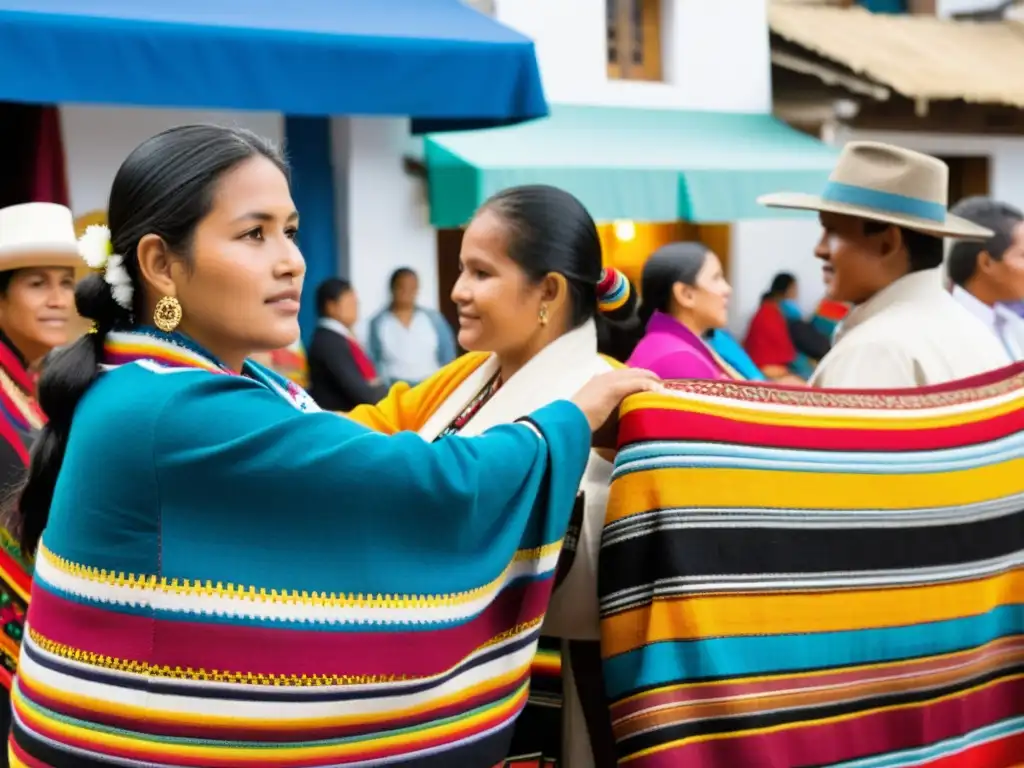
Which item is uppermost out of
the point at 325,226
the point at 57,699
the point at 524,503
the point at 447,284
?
the point at 524,503

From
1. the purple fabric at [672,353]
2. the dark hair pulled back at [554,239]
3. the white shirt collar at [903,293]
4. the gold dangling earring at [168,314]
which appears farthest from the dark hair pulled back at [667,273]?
the gold dangling earring at [168,314]

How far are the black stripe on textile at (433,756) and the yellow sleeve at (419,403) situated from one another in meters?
0.86

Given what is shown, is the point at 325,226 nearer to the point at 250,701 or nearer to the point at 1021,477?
the point at 1021,477

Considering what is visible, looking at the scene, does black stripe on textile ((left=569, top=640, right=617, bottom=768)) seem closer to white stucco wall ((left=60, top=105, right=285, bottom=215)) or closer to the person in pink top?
the person in pink top

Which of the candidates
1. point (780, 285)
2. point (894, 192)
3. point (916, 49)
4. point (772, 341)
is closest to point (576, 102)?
point (780, 285)

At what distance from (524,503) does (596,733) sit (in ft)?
1.98

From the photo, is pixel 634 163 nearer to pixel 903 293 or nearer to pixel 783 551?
pixel 903 293

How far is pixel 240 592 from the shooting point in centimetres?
188

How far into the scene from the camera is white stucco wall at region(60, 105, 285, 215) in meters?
8.05

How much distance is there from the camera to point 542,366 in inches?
104

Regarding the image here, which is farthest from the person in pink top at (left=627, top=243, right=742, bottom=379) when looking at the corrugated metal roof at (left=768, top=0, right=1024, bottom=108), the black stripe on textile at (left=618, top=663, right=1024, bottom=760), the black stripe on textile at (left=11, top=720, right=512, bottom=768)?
the corrugated metal roof at (left=768, top=0, right=1024, bottom=108)

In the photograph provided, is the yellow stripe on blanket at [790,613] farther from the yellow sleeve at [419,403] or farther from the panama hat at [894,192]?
the panama hat at [894,192]

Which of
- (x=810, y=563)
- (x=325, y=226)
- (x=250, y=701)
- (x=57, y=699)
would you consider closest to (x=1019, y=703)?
(x=810, y=563)

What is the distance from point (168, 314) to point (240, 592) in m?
0.42
